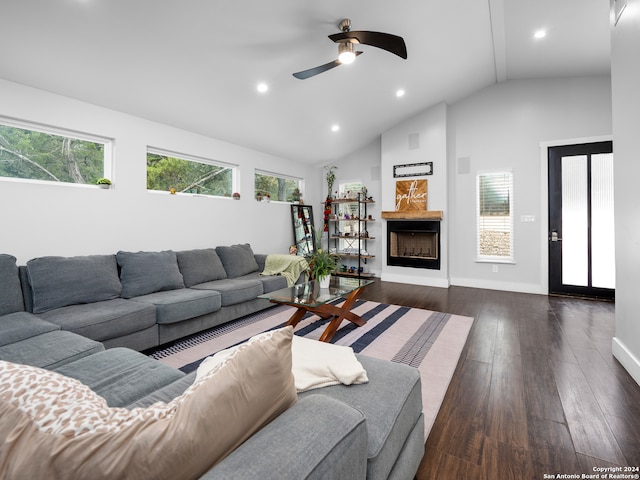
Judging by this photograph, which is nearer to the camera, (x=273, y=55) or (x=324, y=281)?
(x=324, y=281)

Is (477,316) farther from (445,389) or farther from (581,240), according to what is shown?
(581,240)

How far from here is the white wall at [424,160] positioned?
5.60 m

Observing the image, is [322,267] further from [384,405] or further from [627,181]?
[627,181]

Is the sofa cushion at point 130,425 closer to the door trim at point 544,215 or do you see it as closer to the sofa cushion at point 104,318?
the sofa cushion at point 104,318

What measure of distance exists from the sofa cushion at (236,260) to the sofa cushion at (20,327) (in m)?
2.19

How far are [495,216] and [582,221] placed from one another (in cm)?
116

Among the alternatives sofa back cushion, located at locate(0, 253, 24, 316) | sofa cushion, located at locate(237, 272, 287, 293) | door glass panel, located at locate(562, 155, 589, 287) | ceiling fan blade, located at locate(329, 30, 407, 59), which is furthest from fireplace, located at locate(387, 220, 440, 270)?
sofa back cushion, located at locate(0, 253, 24, 316)

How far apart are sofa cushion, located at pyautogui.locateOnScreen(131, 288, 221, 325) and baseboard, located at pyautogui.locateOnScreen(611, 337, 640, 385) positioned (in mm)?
3548

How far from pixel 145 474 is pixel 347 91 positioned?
486 cm

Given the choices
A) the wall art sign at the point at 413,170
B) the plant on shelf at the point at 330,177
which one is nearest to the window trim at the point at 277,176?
the plant on shelf at the point at 330,177

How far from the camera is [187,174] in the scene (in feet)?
14.8

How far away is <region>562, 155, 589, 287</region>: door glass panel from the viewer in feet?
15.4

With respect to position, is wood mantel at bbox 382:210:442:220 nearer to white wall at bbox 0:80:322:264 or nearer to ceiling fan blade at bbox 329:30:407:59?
white wall at bbox 0:80:322:264

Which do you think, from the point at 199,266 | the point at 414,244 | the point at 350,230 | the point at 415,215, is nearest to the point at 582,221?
the point at 415,215
